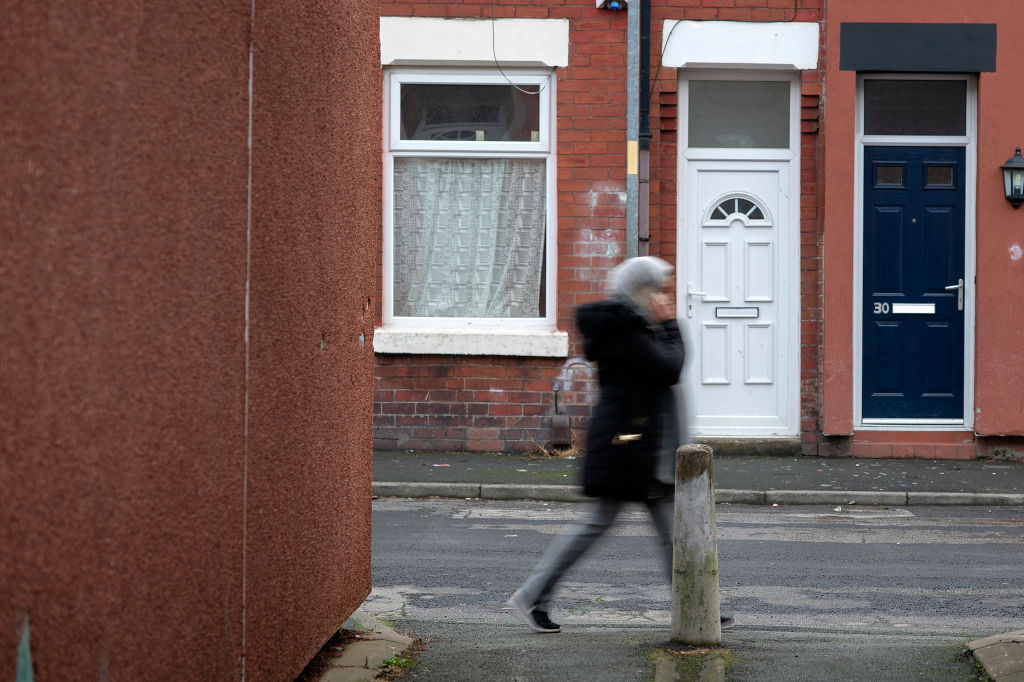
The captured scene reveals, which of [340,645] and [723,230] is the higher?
[723,230]

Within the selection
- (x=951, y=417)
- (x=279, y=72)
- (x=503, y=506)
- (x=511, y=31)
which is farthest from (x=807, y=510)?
(x=279, y=72)

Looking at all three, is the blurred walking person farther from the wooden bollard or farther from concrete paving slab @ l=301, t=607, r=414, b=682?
concrete paving slab @ l=301, t=607, r=414, b=682

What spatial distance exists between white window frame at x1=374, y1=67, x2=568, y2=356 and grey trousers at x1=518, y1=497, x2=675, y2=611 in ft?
21.6

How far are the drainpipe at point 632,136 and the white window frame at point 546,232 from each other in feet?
2.42

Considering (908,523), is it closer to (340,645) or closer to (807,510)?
(807,510)

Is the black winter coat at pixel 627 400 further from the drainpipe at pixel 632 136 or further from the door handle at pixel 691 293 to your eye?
the door handle at pixel 691 293

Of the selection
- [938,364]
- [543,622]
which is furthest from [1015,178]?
[543,622]

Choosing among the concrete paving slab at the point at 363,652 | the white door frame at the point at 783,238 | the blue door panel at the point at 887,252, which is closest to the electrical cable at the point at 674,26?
the white door frame at the point at 783,238

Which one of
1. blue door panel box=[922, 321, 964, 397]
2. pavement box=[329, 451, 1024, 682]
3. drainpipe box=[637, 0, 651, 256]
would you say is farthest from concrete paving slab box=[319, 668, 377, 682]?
blue door panel box=[922, 321, 964, 397]

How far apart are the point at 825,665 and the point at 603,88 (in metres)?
8.05

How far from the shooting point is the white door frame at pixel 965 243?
40.7ft

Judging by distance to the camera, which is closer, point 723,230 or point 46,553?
point 46,553

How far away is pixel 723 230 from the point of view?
1257 cm

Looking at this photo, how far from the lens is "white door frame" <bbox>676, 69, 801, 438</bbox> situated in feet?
41.0
